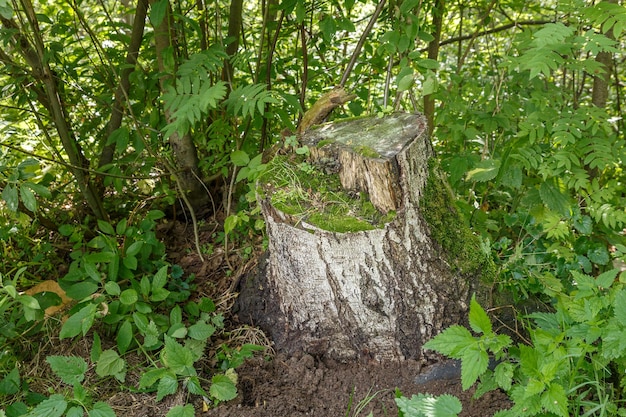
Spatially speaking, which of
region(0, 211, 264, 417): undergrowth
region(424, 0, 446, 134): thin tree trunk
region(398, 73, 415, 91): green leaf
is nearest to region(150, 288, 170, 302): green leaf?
region(0, 211, 264, 417): undergrowth

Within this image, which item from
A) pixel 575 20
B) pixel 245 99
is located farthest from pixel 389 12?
pixel 245 99

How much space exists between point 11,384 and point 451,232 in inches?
76.7

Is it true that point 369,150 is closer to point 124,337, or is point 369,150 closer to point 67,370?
point 124,337

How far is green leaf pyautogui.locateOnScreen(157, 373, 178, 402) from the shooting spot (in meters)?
2.17

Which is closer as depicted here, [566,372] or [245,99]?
[566,372]

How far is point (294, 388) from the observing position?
237 centimetres

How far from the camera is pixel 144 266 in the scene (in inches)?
114

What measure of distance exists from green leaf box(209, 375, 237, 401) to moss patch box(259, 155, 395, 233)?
2.34 ft

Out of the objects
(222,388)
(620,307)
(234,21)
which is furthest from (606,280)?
(234,21)

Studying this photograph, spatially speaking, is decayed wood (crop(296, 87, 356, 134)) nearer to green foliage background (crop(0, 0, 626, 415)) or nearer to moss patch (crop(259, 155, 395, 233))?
green foliage background (crop(0, 0, 626, 415))

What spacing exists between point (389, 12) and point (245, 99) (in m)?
1.28

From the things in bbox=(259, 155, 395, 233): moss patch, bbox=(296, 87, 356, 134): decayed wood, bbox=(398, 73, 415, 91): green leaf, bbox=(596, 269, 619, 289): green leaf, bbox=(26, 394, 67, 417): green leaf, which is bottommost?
bbox=(26, 394, 67, 417): green leaf

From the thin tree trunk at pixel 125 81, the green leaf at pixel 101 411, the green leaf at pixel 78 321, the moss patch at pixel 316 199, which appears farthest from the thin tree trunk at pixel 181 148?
the green leaf at pixel 101 411

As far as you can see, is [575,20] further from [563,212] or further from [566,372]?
[566,372]
